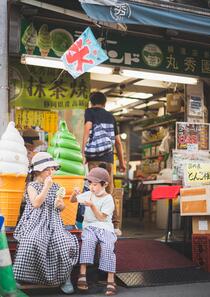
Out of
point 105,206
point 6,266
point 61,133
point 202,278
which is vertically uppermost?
point 61,133

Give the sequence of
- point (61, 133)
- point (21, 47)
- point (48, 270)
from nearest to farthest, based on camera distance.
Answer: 1. point (48, 270)
2. point (61, 133)
3. point (21, 47)

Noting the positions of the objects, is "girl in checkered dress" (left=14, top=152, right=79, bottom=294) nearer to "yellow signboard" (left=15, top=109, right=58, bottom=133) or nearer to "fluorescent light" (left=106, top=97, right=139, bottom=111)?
"yellow signboard" (left=15, top=109, right=58, bottom=133)

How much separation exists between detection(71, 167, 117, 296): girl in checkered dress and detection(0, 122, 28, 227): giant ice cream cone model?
2.36ft

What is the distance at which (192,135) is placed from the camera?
970 centimetres

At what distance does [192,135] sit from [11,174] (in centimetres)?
496

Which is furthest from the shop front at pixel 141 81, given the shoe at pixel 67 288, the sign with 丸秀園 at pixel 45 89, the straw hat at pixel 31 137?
the shoe at pixel 67 288

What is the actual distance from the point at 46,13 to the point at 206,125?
13.5ft

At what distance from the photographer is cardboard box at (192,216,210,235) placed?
7203 mm

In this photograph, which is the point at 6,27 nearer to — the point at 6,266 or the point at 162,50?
the point at 162,50

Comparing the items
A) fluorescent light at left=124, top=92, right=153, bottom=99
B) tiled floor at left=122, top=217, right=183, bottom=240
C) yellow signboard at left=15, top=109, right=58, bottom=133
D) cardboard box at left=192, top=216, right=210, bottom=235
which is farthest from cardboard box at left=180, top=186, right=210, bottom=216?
fluorescent light at left=124, top=92, right=153, bottom=99

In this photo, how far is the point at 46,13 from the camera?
824 centimetres

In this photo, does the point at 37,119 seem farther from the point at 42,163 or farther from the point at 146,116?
the point at 146,116

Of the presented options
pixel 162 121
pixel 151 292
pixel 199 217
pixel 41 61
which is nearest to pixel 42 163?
pixel 151 292

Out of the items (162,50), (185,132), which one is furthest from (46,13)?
(185,132)
